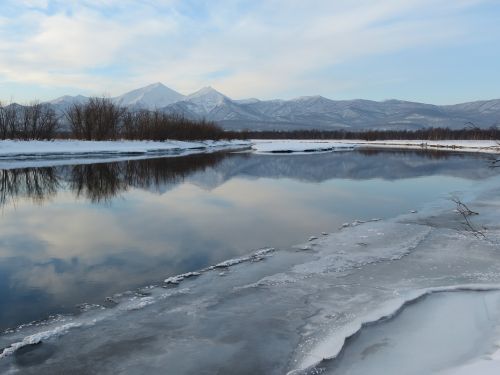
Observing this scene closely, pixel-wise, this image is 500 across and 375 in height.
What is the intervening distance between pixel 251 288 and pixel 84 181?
16.9 metres

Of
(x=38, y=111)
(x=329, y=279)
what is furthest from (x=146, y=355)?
(x=38, y=111)

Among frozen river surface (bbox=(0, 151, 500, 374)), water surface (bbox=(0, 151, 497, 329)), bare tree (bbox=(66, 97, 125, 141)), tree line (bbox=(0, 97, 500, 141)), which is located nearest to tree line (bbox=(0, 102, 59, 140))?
tree line (bbox=(0, 97, 500, 141))

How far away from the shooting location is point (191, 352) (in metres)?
4.85

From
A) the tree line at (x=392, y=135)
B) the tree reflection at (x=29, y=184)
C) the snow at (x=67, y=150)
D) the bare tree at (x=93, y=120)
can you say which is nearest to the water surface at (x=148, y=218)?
the tree reflection at (x=29, y=184)

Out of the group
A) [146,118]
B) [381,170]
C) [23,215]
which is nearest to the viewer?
[23,215]

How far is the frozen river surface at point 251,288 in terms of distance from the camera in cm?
475

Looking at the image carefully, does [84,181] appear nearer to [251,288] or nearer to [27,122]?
[251,288]

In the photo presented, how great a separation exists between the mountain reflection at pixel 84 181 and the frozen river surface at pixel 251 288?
2.41 metres

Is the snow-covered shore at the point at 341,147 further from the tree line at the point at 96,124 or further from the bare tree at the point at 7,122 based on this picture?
the bare tree at the point at 7,122

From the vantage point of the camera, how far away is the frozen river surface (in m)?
4.75

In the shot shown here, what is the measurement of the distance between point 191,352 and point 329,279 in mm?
3277

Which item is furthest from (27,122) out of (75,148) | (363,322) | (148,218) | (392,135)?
(392,135)

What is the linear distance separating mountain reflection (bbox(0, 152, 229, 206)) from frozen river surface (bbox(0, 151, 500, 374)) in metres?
2.41

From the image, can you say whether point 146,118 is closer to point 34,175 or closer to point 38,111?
point 38,111
